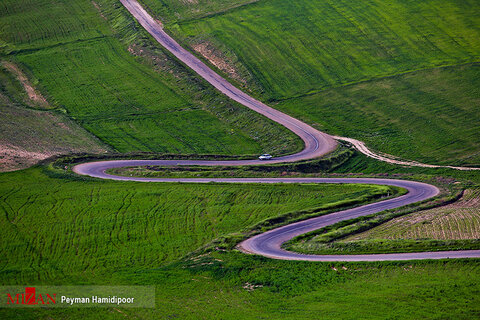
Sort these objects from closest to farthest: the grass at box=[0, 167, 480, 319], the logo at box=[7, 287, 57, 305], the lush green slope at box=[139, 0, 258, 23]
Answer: the grass at box=[0, 167, 480, 319] → the logo at box=[7, 287, 57, 305] → the lush green slope at box=[139, 0, 258, 23]

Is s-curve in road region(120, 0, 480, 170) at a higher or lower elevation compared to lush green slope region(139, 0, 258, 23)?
lower

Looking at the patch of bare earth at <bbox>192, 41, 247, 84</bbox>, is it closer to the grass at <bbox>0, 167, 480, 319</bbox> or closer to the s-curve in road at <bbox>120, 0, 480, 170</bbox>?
the s-curve in road at <bbox>120, 0, 480, 170</bbox>

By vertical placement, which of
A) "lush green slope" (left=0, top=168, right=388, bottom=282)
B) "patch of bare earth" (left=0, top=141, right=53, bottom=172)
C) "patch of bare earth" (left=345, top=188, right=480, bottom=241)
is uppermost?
"patch of bare earth" (left=0, top=141, right=53, bottom=172)

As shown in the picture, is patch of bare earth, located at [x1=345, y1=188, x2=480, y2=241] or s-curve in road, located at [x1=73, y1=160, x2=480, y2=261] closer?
s-curve in road, located at [x1=73, y1=160, x2=480, y2=261]

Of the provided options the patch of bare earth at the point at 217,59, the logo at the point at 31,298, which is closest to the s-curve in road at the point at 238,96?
the patch of bare earth at the point at 217,59

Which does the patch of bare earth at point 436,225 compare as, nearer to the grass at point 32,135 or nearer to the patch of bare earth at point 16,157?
the grass at point 32,135

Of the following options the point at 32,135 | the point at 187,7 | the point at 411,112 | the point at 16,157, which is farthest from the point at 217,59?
the point at 16,157

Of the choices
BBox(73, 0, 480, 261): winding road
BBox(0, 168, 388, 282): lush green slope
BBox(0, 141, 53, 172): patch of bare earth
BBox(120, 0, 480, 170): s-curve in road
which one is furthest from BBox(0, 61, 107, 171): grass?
BBox(120, 0, 480, 170): s-curve in road
